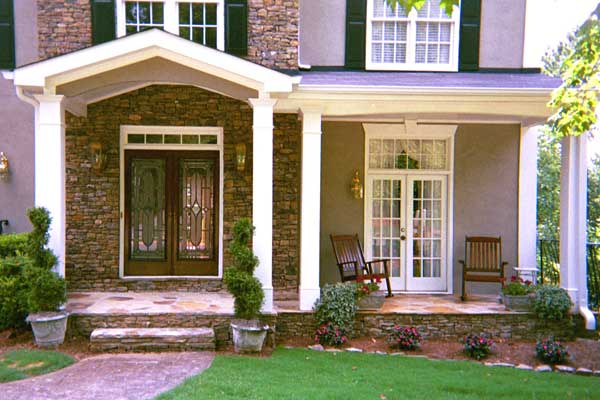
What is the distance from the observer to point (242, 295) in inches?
268

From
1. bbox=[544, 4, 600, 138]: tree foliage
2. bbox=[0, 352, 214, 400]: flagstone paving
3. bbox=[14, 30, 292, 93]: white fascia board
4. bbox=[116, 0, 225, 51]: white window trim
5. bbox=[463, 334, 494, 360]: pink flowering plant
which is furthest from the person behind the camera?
bbox=[116, 0, 225, 51]: white window trim

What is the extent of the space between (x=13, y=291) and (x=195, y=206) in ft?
9.82

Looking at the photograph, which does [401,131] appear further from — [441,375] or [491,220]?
[441,375]

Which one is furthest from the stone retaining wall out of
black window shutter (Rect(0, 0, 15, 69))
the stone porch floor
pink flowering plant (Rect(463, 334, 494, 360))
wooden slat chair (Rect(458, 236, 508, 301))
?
black window shutter (Rect(0, 0, 15, 69))

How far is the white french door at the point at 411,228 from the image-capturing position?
31.3 ft

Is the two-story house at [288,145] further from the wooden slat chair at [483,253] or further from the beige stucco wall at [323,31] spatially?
the wooden slat chair at [483,253]

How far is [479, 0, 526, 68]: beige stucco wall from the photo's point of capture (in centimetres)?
921

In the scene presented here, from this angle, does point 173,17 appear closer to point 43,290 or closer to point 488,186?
point 43,290

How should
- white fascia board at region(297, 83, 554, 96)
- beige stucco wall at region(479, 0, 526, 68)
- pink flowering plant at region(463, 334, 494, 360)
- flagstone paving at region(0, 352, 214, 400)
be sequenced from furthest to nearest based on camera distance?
beige stucco wall at region(479, 0, 526, 68), white fascia board at region(297, 83, 554, 96), pink flowering plant at region(463, 334, 494, 360), flagstone paving at region(0, 352, 214, 400)

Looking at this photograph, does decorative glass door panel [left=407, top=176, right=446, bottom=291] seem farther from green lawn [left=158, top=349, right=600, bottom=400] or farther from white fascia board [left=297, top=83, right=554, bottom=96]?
green lawn [left=158, top=349, right=600, bottom=400]

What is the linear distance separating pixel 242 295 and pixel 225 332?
0.64 m

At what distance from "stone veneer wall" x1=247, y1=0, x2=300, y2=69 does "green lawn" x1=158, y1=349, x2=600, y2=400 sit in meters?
4.42

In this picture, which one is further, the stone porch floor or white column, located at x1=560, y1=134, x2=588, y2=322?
white column, located at x1=560, y1=134, x2=588, y2=322

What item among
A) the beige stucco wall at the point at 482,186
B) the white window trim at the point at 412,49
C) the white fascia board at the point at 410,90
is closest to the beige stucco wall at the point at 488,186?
the beige stucco wall at the point at 482,186
